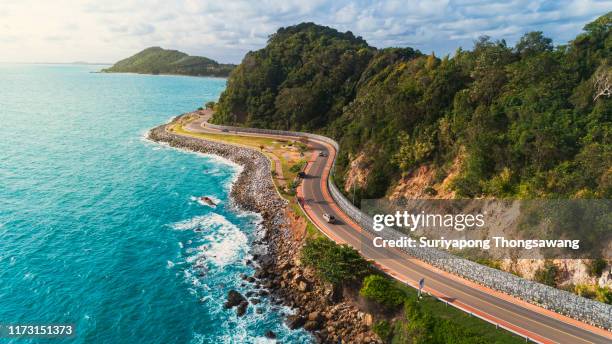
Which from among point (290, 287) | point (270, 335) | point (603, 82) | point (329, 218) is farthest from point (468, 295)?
point (603, 82)

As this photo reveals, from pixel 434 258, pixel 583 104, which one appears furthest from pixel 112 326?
pixel 583 104

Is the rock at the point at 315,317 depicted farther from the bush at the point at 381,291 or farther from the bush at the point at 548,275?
the bush at the point at 548,275

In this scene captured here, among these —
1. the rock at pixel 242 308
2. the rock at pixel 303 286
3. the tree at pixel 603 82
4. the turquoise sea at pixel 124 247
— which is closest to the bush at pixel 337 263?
the rock at pixel 303 286

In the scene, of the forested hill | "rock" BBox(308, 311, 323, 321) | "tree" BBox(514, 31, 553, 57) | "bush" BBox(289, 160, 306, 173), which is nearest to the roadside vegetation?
"rock" BBox(308, 311, 323, 321)

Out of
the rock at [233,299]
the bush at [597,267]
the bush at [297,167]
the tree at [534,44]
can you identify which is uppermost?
the tree at [534,44]

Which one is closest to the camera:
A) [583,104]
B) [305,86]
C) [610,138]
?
[610,138]

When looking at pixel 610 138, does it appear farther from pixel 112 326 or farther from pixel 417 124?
pixel 112 326

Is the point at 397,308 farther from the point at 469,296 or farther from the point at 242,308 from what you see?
the point at 242,308
